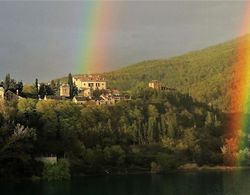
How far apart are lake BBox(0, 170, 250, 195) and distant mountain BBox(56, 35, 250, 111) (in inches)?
2168

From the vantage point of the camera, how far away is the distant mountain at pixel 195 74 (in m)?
125

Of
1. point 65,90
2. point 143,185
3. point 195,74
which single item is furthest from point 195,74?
point 143,185

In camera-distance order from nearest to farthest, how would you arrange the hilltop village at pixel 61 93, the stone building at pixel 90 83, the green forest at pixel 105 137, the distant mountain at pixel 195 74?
the green forest at pixel 105 137
the hilltop village at pixel 61 93
the stone building at pixel 90 83
the distant mountain at pixel 195 74

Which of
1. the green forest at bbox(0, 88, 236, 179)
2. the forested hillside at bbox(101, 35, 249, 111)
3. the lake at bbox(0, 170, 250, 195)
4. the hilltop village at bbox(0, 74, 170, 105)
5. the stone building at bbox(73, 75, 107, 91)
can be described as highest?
the forested hillside at bbox(101, 35, 249, 111)

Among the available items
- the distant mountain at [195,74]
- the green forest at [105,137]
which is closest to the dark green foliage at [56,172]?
the green forest at [105,137]

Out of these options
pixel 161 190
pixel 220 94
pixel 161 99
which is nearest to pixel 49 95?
pixel 161 99

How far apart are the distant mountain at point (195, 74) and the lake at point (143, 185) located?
5508 centimetres

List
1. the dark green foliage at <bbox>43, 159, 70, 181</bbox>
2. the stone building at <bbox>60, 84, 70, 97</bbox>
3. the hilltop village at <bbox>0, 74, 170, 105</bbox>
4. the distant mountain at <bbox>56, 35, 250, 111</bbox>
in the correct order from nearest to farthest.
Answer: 1. the dark green foliage at <bbox>43, 159, 70, 181</bbox>
2. the hilltop village at <bbox>0, 74, 170, 105</bbox>
3. the stone building at <bbox>60, 84, 70, 97</bbox>
4. the distant mountain at <bbox>56, 35, 250, 111</bbox>

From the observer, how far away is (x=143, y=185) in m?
53.4

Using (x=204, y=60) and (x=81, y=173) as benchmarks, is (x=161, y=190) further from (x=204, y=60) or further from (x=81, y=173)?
(x=204, y=60)

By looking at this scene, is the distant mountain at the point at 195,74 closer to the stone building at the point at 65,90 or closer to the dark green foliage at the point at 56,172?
the stone building at the point at 65,90

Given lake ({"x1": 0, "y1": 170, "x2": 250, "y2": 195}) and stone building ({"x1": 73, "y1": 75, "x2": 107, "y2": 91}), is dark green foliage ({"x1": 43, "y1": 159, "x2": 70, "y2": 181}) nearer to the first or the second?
lake ({"x1": 0, "y1": 170, "x2": 250, "y2": 195})

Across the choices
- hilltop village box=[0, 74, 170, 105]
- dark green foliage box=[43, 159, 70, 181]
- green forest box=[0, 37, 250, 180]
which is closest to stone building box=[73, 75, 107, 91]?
hilltop village box=[0, 74, 170, 105]

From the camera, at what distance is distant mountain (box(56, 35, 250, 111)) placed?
12549cm
